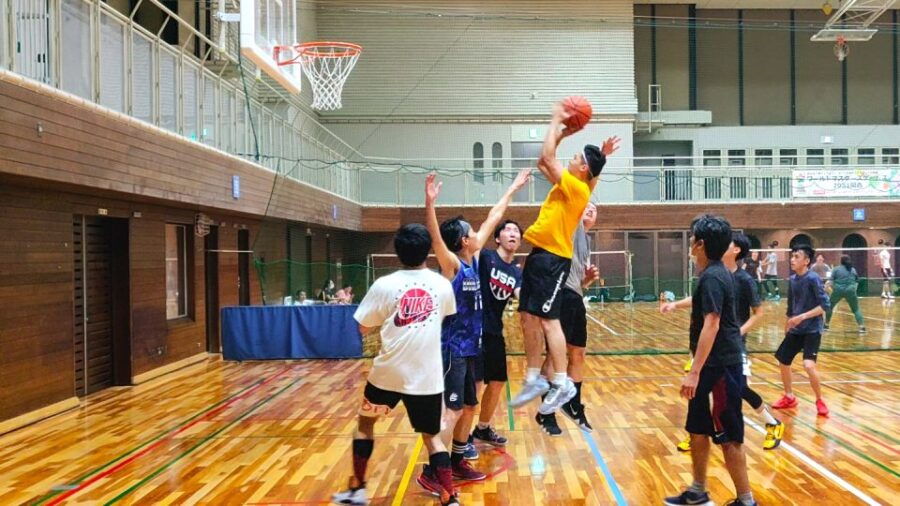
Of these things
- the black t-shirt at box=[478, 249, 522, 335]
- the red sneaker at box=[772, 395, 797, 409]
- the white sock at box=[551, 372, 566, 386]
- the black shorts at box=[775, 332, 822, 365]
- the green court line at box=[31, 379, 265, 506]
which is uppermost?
the black t-shirt at box=[478, 249, 522, 335]

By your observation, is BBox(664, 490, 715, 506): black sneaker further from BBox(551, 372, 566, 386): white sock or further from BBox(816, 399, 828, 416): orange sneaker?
BBox(816, 399, 828, 416): orange sneaker

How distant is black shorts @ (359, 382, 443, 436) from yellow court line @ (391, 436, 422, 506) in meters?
0.90

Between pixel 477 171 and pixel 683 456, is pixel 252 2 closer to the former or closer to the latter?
pixel 683 456

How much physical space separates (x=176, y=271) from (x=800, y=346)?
1006 centimetres

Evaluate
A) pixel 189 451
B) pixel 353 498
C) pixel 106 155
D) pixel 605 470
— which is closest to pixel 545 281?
pixel 605 470

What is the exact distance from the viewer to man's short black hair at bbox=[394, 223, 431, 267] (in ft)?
14.7

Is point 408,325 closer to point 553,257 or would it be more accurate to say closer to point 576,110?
point 553,257

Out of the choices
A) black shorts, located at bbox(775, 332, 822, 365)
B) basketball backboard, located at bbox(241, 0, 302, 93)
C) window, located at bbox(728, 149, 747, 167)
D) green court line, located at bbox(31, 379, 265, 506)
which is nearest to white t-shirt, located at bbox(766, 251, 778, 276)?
window, located at bbox(728, 149, 747, 167)

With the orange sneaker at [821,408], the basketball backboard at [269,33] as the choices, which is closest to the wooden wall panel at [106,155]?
the basketball backboard at [269,33]

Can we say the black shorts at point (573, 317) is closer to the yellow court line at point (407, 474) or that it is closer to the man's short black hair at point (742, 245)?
the man's short black hair at point (742, 245)

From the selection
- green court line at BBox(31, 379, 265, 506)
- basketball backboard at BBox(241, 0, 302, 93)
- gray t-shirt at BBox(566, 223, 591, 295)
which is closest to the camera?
green court line at BBox(31, 379, 265, 506)

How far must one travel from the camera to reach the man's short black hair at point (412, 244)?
447 centimetres

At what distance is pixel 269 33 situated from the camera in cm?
1125

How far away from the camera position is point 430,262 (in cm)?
2050
